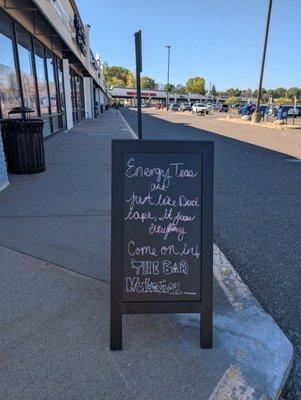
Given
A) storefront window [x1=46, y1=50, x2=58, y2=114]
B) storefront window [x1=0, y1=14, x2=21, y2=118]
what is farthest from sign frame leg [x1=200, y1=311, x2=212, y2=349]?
storefront window [x1=46, y1=50, x2=58, y2=114]

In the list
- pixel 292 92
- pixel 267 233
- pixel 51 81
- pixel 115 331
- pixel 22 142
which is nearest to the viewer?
pixel 115 331

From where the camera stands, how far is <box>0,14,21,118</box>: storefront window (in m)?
7.75

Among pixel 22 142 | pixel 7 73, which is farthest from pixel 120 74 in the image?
pixel 22 142

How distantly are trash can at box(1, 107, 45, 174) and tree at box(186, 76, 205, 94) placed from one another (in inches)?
5866

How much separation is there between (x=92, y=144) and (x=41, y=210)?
7.20 m

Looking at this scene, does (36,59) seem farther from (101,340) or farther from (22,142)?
(101,340)

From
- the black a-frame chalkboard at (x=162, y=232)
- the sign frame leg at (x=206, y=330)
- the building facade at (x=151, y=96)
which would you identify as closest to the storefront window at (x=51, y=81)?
the black a-frame chalkboard at (x=162, y=232)

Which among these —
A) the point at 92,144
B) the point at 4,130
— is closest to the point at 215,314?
the point at 4,130

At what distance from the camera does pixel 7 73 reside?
26.8 ft

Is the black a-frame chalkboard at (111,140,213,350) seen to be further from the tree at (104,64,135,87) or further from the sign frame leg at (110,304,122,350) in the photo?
the tree at (104,64,135,87)

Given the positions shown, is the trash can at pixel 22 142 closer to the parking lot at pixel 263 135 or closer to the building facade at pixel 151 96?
the parking lot at pixel 263 135

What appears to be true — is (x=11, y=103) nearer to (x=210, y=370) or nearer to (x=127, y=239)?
(x=127, y=239)

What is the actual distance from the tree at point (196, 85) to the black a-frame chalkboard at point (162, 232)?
153312 millimetres

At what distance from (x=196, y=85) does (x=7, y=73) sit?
152 meters
